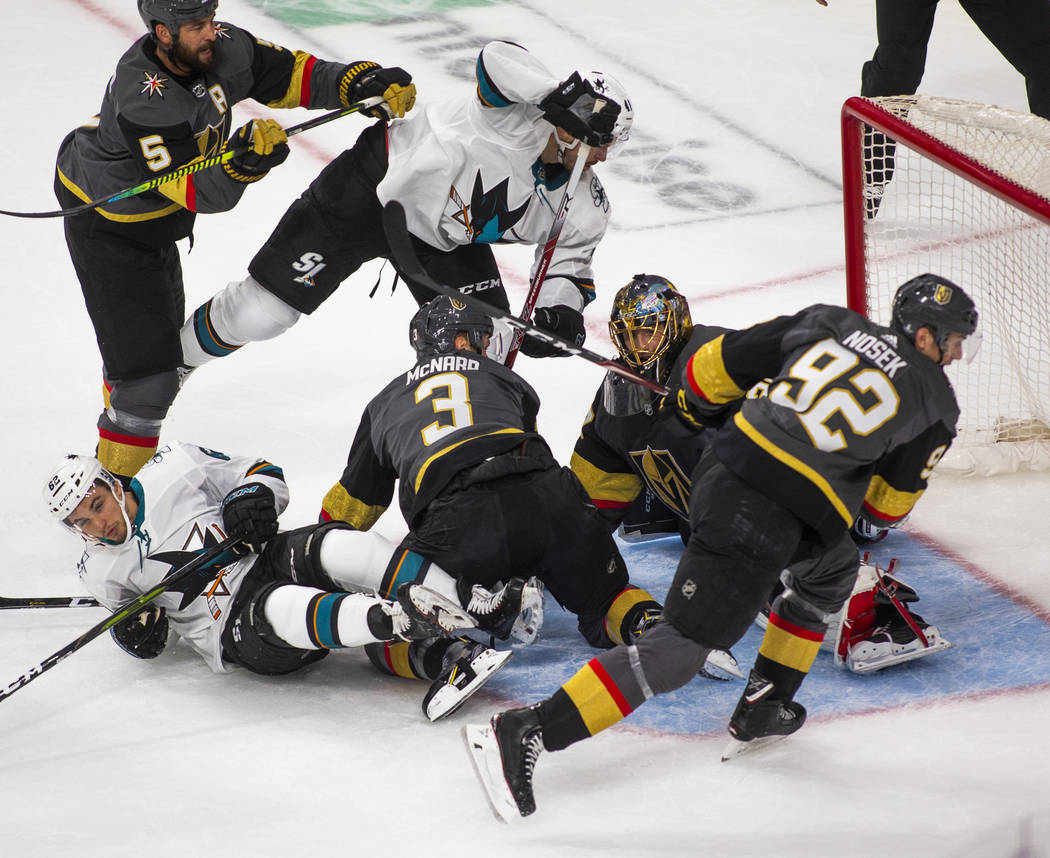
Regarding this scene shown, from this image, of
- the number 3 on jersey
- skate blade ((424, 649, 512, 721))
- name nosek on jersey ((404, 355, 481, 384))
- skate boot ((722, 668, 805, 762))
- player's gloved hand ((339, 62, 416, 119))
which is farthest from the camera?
player's gloved hand ((339, 62, 416, 119))

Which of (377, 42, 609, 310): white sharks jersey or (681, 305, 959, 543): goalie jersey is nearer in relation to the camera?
(681, 305, 959, 543): goalie jersey

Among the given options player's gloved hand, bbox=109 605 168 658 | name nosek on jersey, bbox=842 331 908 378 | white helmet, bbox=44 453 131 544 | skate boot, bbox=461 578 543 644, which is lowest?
player's gloved hand, bbox=109 605 168 658

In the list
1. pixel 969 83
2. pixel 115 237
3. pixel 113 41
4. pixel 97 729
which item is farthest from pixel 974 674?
pixel 113 41

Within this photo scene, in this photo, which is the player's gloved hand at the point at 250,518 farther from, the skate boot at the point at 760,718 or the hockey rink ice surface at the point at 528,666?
the skate boot at the point at 760,718

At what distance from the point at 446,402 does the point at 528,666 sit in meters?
0.59

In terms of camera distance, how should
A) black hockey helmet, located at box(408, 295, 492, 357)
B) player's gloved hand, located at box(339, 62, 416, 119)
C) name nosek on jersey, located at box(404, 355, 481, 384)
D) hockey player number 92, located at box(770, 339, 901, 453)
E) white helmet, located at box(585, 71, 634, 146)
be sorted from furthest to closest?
player's gloved hand, located at box(339, 62, 416, 119) < white helmet, located at box(585, 71, 634, 146) < black hockey helmet, located at box(408, 295, 492, 357) < name nosek on jersey, located at box(404, 355, 481, 384) < hockey player number 92, located at box(770, 339, 901, 453)

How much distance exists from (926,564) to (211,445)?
6.64 ft

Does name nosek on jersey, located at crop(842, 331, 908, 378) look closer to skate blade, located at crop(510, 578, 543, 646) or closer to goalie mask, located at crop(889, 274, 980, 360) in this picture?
goalie mask, located at crop(889, 274, 980, 360)

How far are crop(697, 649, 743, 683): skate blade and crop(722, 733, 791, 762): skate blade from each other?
0.80 feet

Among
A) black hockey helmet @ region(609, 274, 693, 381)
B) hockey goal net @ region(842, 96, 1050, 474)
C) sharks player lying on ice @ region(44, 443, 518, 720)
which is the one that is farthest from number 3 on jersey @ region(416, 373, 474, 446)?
hockey goal net @ region(842, 96, 1050, 474)

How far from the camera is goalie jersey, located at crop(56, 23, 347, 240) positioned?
10.2ft

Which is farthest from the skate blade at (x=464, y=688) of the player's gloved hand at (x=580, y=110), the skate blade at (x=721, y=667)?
the player's gloved hand at (x=580, y=110)

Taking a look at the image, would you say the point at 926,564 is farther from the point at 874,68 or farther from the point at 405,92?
the point at 874,68

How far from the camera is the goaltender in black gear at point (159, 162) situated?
3111mm
